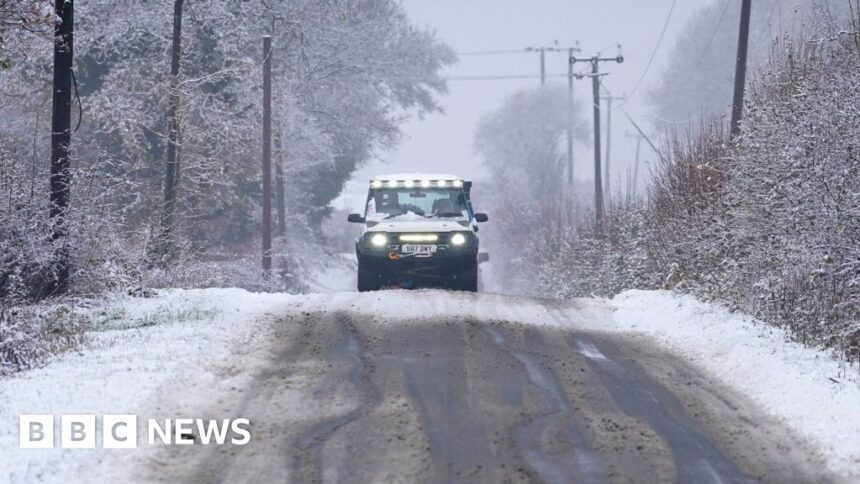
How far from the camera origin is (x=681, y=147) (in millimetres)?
21781

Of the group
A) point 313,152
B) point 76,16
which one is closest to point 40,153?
point 76,16

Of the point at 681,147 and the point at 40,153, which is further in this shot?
the point at 40,153

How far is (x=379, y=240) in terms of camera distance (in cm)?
1841

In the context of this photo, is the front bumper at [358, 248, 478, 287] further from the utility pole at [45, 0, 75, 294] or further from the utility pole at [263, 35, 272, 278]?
the utility pole at [263, 35, 272, 278]

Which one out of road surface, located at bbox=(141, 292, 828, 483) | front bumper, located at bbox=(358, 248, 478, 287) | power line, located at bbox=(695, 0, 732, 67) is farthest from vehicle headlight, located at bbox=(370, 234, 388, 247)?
power line, located at bbox=(695, 0, 732, 67)

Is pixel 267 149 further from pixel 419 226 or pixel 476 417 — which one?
pixel 476 417

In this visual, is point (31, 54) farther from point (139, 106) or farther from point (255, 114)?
point (255, 114)

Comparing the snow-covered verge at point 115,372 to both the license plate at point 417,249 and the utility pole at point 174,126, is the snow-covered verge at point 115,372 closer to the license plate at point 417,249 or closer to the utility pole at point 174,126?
the license plate at point 417,249

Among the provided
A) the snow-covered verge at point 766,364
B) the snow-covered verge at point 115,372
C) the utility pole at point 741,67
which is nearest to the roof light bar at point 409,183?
the snow-covered verge at point 766,364

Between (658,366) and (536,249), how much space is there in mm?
31217

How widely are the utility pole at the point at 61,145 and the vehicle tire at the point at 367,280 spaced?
16.1 ft

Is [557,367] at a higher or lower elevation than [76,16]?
lower

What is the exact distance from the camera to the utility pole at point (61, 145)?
1588cm

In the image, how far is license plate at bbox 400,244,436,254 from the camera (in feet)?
59.9
